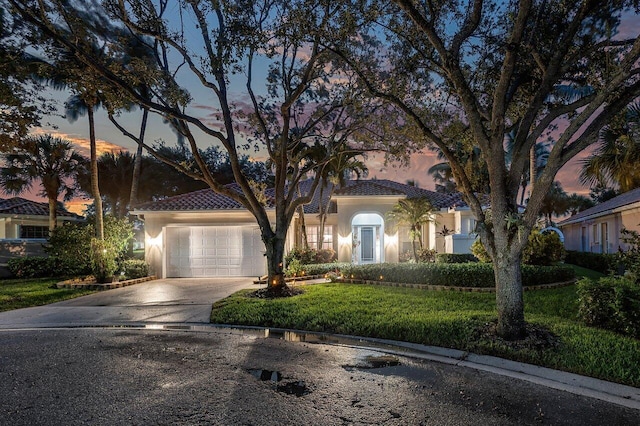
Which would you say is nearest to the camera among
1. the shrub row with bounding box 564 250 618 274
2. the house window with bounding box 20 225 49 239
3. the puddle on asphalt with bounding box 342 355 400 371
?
the puddle on asphalt with bounding box 342 355 400 371

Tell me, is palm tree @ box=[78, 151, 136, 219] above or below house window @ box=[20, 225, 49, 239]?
above

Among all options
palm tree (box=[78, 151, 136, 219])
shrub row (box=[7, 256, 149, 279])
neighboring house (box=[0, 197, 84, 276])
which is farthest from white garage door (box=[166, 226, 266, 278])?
palm tree (box=[78, 151, 136, 219])

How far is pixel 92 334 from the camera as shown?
7.78 metres

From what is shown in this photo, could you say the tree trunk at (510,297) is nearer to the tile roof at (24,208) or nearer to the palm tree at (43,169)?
the palm tree at (43,169)

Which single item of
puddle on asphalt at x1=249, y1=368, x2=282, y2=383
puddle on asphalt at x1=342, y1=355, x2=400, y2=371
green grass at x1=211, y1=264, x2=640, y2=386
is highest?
green grass at x1=211, y1=264, x2=640, y2=386

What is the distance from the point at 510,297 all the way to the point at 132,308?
30.0ft

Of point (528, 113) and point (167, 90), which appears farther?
point (167, 90)

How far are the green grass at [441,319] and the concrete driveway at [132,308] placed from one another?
0.96m

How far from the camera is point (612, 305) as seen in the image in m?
6.51

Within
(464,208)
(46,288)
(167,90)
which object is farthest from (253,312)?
(464,208)

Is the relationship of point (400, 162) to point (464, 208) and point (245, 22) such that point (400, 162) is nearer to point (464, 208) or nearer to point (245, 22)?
point (464, 208)

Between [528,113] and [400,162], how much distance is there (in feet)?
26.4

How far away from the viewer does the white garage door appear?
696 inches

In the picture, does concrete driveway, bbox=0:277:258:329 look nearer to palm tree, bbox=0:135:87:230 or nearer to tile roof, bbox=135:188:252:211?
tile roof, bbox=135:188:252:211
